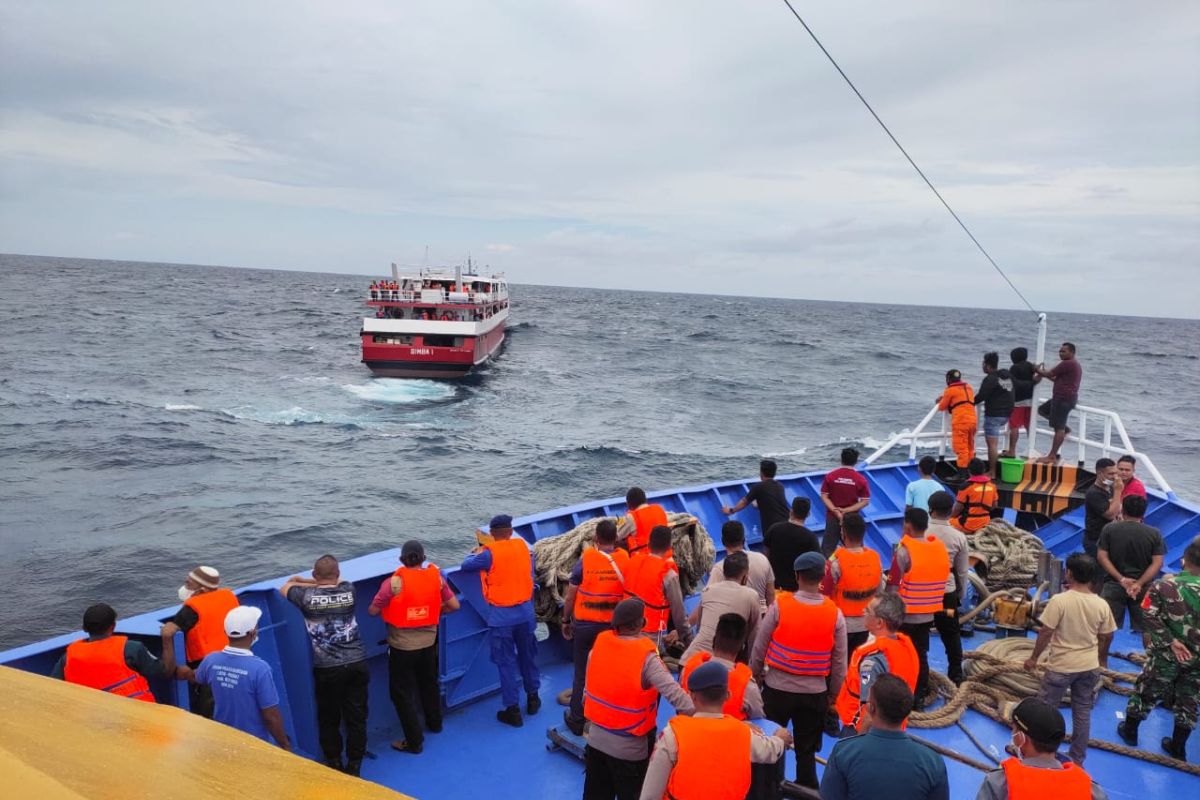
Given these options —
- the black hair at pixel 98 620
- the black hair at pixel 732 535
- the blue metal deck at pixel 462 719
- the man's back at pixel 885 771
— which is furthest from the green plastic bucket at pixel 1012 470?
the black hair at pixel 98 620

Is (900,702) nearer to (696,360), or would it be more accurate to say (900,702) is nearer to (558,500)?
(558,500)

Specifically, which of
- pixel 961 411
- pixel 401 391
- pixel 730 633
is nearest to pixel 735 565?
pixel 730 633

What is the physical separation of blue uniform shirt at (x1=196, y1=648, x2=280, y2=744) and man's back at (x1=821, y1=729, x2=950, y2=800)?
2.87 meters

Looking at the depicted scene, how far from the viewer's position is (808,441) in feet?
104

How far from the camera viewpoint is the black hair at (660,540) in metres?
5.22

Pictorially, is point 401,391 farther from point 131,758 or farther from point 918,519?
point 131,758

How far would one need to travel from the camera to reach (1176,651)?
5219 millimetres

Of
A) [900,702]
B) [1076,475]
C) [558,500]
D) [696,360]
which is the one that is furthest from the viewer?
[696,360]

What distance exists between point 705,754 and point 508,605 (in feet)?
8.72

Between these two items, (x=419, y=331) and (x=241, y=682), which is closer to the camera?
(x=241, y=682)

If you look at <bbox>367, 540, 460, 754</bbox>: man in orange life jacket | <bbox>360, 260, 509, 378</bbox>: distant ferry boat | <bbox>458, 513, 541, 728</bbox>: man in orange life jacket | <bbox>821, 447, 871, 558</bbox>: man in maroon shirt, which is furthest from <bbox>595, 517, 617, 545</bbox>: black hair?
<bbox>360, 260, 509, 378</bbox>: distant ferry boat

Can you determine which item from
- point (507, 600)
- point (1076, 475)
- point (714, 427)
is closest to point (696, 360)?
point (714, 427)

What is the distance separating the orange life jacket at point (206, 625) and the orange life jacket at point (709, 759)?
2.91m

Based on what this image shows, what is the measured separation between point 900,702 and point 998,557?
561 cm
